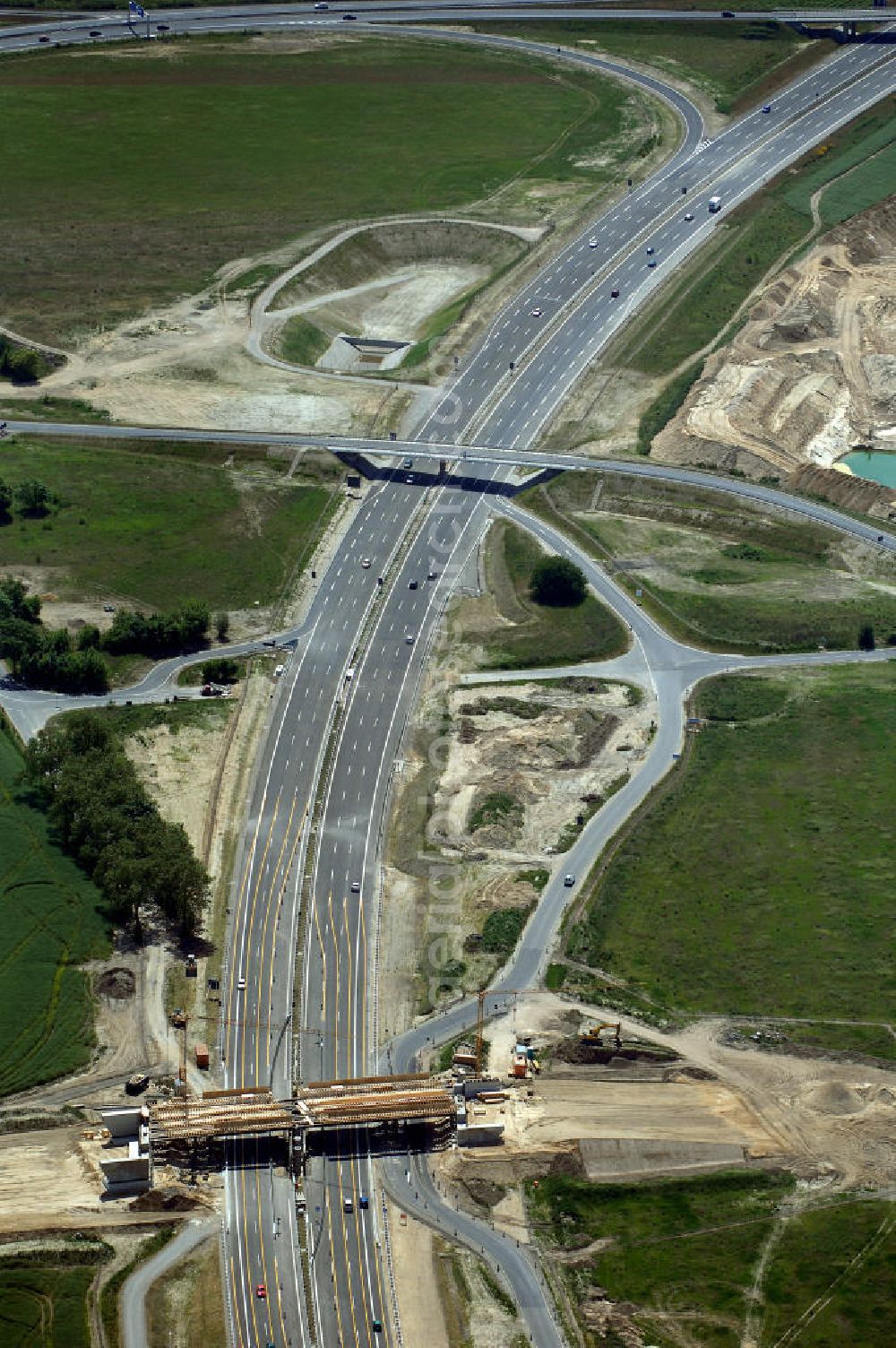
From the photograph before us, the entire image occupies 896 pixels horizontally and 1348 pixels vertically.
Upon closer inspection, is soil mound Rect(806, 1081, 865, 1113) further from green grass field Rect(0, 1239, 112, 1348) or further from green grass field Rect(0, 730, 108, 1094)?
green grass field Rect(0, 730, 108, 1094)

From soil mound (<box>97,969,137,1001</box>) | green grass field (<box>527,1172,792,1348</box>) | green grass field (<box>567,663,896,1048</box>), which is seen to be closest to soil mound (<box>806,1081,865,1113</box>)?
green grass field (<box>567,663,896,1048</box>)

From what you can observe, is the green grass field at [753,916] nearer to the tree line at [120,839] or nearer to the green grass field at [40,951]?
the tree line at [120,839]

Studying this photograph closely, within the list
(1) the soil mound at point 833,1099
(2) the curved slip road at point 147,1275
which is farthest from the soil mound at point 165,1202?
(1) the soil mound at point 833,1099

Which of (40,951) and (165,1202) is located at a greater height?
(40,951)

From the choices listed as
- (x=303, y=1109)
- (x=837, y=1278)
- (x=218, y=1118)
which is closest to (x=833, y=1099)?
(x=837, y=1278)

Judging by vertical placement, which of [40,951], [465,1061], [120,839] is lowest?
[465,1061]

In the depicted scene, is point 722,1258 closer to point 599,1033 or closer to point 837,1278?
point 837,1278
